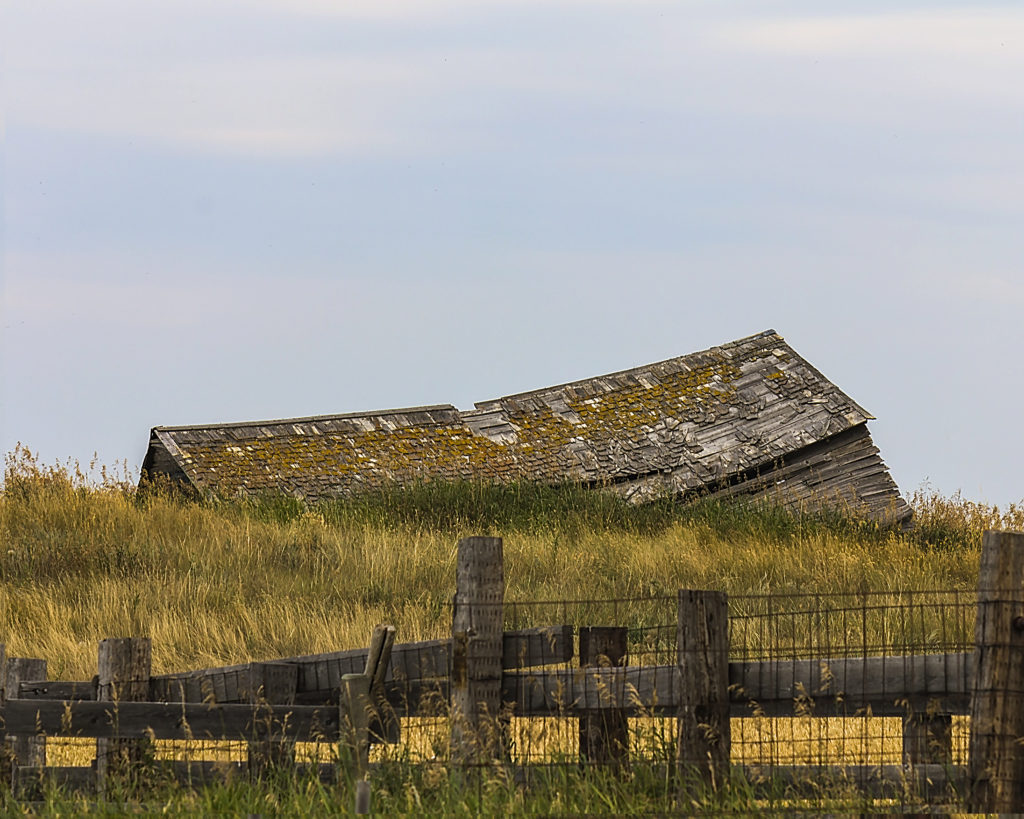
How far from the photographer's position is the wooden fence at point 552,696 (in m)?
5.60

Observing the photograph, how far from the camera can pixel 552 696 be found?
20.1 feet

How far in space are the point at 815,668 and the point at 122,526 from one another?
12.2m

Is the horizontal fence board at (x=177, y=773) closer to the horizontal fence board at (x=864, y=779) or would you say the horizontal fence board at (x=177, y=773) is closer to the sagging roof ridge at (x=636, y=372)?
the horizontal fence board at (x=864, y=779)

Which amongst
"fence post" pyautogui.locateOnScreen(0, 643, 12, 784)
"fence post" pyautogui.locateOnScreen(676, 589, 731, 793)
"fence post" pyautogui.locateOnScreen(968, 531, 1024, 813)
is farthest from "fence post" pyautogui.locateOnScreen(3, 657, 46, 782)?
"fence post" pyautogui.locateOnScreen(968, 531, 1024, 813)

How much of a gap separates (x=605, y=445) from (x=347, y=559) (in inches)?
284

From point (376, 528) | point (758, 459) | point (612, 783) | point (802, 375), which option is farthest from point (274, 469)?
point (612, 783)

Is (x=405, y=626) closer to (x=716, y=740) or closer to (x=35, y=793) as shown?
(x=35, y=793)

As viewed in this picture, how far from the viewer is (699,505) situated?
1942 cm

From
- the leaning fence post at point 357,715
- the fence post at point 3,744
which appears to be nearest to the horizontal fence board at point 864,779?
the leaning fence post at point 357,715

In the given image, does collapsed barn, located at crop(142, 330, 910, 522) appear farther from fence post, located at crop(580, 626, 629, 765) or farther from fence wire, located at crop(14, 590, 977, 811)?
fence post, located at crop(580, 626, 629, 765)

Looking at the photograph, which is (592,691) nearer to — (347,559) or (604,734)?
(604,734)

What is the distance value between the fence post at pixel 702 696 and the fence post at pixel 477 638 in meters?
0.95

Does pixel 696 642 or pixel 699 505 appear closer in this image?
pixel 696 642

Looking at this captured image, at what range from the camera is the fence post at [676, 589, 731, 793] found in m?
5.84
